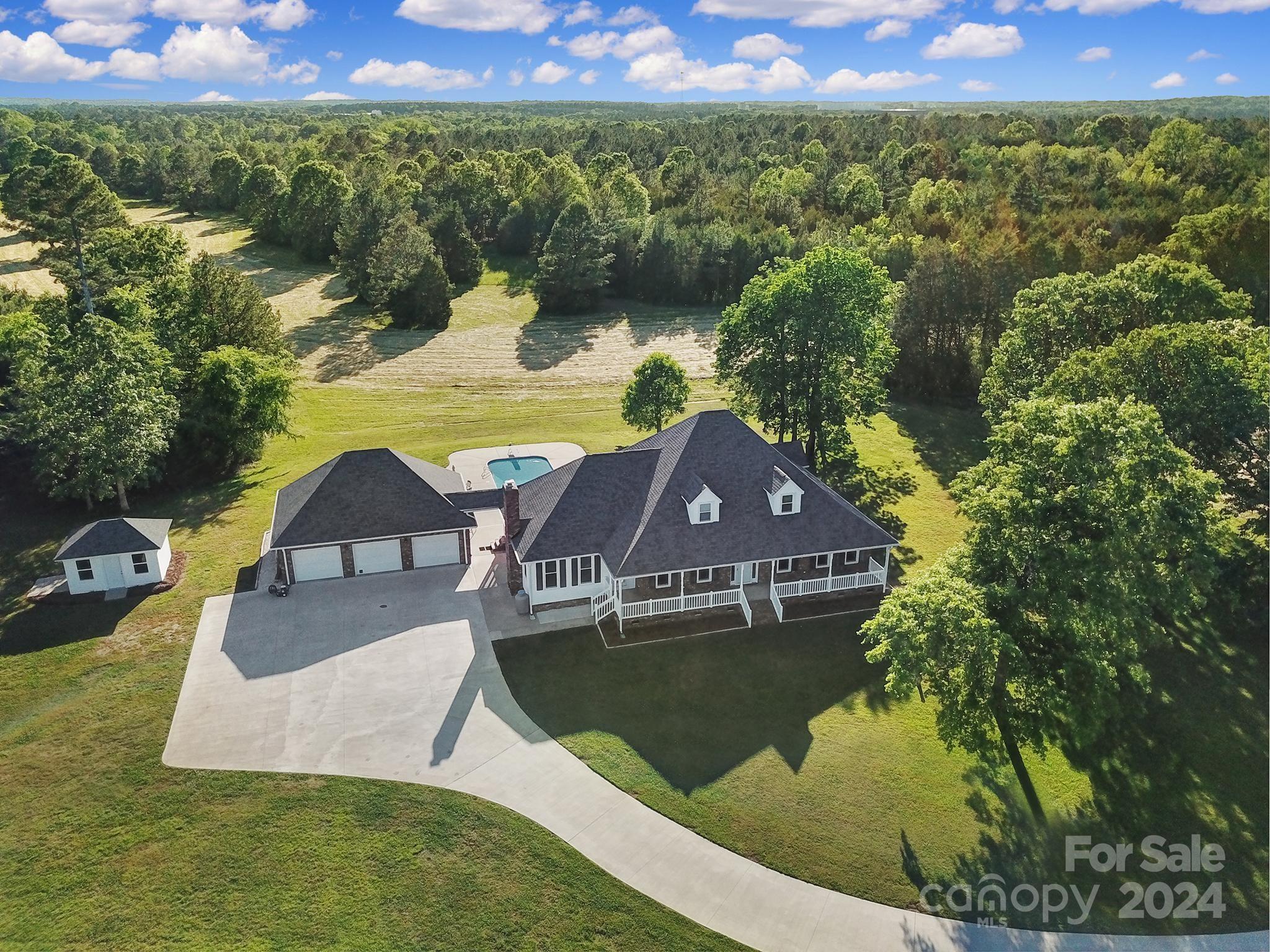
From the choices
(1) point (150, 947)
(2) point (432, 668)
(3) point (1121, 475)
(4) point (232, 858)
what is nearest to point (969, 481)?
(3) point (1121, 475)

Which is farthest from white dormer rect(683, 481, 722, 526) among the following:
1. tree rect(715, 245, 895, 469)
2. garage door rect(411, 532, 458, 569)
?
tree rect(715, 245, 895, 469)

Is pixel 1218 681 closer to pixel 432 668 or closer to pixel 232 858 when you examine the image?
pixel 432 668

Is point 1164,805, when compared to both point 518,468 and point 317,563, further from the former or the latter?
point 518,468

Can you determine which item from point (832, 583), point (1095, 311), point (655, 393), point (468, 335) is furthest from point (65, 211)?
point (1095, 311)

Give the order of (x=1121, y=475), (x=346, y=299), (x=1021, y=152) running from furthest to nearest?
(x=1021, y=152), (x=346, y=299), (x=1121, y=475)

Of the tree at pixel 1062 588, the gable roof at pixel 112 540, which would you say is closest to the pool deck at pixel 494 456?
the gable roof at pixel 112 540

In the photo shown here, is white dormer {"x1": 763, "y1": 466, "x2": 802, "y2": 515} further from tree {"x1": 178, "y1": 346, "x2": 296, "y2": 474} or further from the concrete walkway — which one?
tree {"x1": 178, "y1": 346, "x2": 296, "y2": 474}
